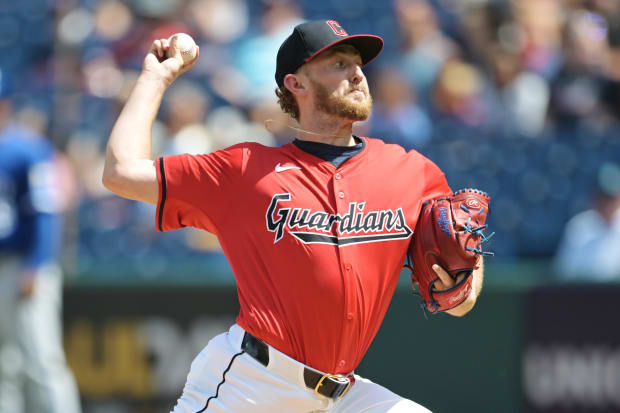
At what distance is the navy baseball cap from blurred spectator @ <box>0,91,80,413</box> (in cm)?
361

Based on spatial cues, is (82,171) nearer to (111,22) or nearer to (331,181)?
(111,22)

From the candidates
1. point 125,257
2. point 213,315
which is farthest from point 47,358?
point 125,257

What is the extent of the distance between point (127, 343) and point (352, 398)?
3.90 meters

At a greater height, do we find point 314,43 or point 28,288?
point 314,43

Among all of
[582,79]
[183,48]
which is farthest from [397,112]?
[183,48]

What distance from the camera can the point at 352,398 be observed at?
148 inches

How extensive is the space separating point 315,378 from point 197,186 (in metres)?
0.88

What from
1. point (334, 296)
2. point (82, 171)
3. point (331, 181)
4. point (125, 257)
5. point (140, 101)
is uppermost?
point (140, 101)

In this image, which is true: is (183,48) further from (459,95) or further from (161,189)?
(459,95)

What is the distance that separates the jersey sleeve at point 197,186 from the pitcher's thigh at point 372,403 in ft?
2.83

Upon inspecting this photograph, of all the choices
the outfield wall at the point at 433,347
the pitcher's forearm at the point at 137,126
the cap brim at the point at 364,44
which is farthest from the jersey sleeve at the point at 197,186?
the outfield wall at the point at 433,347

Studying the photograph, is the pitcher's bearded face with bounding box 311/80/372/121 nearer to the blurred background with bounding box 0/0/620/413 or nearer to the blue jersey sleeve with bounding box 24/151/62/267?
the blurred background with bounding box 0/0/620/413

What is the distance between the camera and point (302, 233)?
3.69 metres

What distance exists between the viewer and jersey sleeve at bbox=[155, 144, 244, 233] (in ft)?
12.2
